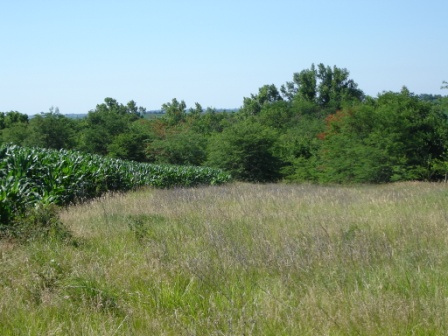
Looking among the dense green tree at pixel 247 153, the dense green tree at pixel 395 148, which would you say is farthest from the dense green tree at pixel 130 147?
the dense green tree at pixel 395 148

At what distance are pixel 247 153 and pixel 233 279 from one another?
32010 millimetres

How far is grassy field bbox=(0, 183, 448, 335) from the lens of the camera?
13.7 feet

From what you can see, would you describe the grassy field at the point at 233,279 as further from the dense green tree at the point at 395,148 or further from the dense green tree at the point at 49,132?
the dense green tree at the point at 49,132

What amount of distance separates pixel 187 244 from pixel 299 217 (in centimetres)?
303

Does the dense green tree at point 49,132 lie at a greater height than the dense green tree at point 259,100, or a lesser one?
lesser

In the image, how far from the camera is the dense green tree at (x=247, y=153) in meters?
37.3

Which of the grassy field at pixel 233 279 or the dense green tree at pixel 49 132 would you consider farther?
the dense green tree at pixel 49 132

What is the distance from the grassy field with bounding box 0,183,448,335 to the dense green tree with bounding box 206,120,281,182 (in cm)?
2855

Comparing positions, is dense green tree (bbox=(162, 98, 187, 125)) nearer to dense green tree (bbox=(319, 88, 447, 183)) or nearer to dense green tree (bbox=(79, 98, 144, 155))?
dense green tree (bbox=(79, 98, 144, 155))

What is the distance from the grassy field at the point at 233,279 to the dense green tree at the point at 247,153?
1124 inches

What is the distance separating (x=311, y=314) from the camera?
428 cm

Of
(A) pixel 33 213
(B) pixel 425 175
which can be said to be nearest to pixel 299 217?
(A) pixel 33 213

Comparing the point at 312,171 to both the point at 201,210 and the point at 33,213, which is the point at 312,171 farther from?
the point at 33,213

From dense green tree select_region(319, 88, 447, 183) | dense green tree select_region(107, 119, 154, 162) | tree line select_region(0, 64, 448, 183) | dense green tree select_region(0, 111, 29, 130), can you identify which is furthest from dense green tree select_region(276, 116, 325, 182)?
dense green tree select_region(0, 111, 29, 130)
